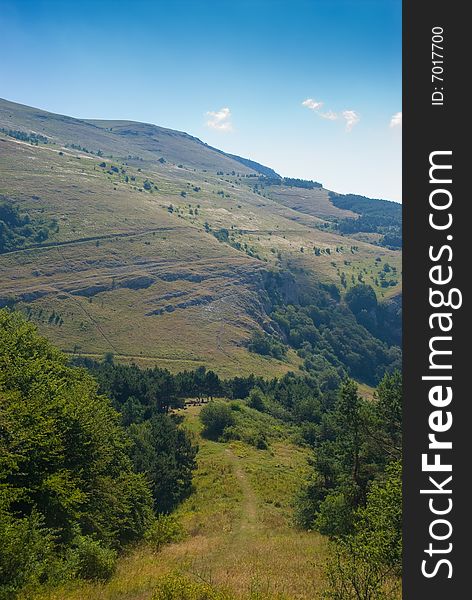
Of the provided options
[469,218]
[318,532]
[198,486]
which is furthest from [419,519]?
[198,486]

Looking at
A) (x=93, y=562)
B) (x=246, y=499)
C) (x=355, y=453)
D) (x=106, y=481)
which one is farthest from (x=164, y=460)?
(x=93, y=562)

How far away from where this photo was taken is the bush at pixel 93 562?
19.0 metres

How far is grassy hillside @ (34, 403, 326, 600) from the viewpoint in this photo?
54.0 feet

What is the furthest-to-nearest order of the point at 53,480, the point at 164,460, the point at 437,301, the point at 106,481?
the point at 164,460, the point at 106,481, the point at 53,480, the point at 437,301

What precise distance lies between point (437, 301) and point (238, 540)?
28.8m

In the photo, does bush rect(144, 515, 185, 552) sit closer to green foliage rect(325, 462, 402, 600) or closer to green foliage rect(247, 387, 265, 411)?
green foliage rect(325, 462, 402, 600)

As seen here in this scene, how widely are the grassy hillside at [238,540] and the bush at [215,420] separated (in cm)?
213

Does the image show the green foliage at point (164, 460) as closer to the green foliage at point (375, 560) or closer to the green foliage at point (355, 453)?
the green foliage at point (355, 453)

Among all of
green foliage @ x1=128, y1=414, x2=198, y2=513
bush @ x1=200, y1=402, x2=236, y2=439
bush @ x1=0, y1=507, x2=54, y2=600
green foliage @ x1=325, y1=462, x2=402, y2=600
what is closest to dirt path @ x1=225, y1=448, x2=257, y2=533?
green foliage @ x1=128, y1=414, x2=198, y2=513

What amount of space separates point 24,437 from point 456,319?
21.0 metres

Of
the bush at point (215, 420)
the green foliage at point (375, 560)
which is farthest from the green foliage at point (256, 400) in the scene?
the green foliage at point (375, 560)

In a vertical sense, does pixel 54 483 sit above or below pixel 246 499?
above

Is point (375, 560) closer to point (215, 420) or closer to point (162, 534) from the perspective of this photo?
point (162, 534)

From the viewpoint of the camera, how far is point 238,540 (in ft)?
99.7
